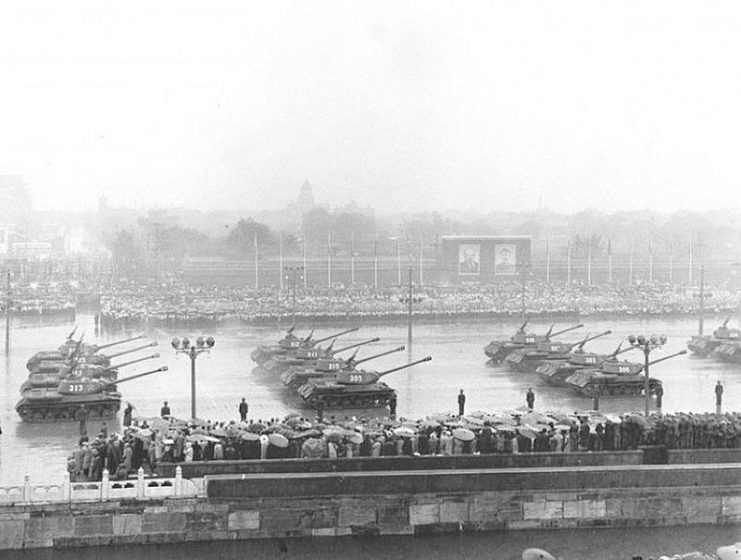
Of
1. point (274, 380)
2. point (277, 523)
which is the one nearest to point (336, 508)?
point (277, 523)

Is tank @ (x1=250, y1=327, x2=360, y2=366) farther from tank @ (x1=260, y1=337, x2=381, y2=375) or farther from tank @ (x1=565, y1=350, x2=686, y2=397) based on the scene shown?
tank @ (x1=565, y1=350, x2=686, y2=397)

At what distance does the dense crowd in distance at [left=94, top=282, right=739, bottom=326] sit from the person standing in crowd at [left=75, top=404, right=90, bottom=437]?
23.5 meters

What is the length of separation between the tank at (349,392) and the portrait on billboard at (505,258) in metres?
49.8

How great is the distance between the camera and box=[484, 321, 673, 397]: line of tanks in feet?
104

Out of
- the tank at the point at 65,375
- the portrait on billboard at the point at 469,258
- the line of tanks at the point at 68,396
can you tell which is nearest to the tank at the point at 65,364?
the tank at the point at 65,375

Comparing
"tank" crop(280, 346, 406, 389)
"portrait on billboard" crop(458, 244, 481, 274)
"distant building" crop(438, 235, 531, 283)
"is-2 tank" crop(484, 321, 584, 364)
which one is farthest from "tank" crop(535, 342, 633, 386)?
Answer: "distant building" crop(438, 235, 531, 283)

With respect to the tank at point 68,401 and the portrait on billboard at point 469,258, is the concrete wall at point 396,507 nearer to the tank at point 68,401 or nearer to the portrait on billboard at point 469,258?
the tank at point 68,401

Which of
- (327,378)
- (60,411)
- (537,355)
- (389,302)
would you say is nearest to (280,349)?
(327,378)

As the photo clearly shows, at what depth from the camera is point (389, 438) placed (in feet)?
67.4

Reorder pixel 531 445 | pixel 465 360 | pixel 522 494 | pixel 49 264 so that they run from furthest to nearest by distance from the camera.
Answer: pixel 49 264 < pixel 465 360 < pixel 531 445 < pixel 522 494

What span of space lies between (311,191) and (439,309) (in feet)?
121

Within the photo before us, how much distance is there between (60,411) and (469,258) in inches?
2119

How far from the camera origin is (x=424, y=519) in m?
18.9

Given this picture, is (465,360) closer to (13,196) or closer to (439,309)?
(439,309)
